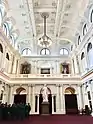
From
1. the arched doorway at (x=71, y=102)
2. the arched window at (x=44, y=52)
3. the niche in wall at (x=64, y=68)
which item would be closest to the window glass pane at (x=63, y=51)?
the niche in wall at (x=64, y=68)

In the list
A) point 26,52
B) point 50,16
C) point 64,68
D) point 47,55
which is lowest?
point 64,68

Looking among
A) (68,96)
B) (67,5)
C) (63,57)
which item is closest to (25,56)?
(63,57)

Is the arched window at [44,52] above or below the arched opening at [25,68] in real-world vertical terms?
above

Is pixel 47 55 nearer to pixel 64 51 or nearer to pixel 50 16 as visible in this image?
pixel 64 51

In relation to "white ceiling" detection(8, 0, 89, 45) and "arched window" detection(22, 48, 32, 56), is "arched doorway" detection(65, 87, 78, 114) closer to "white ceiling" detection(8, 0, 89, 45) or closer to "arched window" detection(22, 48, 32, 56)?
"white ceiling" detection(8, 0, 89, 45)

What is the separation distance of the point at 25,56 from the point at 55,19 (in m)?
8.35

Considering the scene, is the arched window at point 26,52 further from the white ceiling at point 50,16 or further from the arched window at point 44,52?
the white ceiling at point 50,16

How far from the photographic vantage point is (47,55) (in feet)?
69.8

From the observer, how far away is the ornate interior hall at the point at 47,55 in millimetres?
13578

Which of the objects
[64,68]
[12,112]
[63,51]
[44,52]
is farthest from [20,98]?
[63,51]

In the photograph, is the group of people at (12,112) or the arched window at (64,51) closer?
the group of people at (12,112)

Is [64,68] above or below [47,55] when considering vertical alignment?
below

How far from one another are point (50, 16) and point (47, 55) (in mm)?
7389

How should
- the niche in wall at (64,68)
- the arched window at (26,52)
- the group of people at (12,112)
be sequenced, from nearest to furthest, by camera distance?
1. the group of people at (12,112)
2. the niche in wall at (64,68)
3. the arched window at (26,52)
